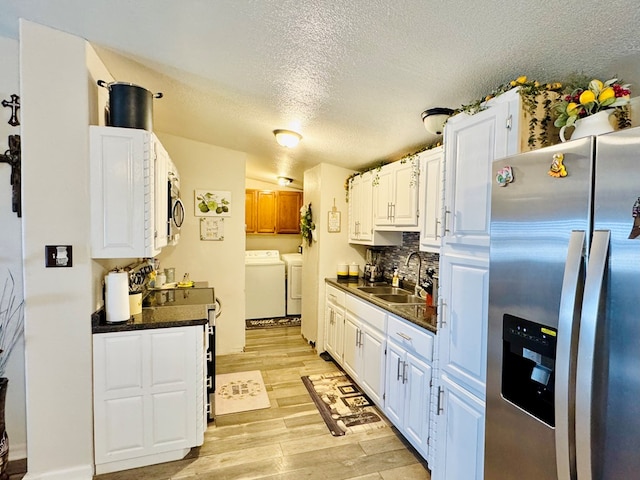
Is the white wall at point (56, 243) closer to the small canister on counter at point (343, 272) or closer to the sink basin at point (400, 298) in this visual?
the sink basin at point (400, 298)

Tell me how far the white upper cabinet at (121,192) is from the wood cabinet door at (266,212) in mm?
3813

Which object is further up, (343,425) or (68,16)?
(68,16)

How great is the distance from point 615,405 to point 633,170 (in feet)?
2.08

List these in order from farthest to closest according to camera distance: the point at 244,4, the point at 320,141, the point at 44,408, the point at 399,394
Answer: the point at 320,141, the point at 399,394, the point at 44,408, the point at 244,4

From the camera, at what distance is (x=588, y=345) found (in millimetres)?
938

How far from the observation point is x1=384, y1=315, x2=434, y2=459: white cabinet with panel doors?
6.77 ft

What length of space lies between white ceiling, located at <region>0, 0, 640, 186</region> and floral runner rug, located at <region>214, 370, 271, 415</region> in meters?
2.37

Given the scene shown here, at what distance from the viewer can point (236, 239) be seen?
13.3 ft

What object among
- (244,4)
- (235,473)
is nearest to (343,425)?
(235,473)

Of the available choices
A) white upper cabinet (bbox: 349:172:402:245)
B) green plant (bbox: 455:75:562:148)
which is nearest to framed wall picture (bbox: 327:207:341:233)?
white upper cabinet (bbox: 349:172:402:245)

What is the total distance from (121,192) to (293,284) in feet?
12.0

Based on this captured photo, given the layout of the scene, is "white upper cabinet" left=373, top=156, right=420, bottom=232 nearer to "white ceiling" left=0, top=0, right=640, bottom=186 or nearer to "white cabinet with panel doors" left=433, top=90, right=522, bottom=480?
"white ceiling" left=0, top=0, right=640, bottom=186

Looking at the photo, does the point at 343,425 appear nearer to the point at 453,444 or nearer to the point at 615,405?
the point at 453,444

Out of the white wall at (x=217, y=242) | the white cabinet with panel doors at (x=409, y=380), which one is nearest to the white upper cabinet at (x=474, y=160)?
the white cabinet with panel doors at (x=409, y=380)
